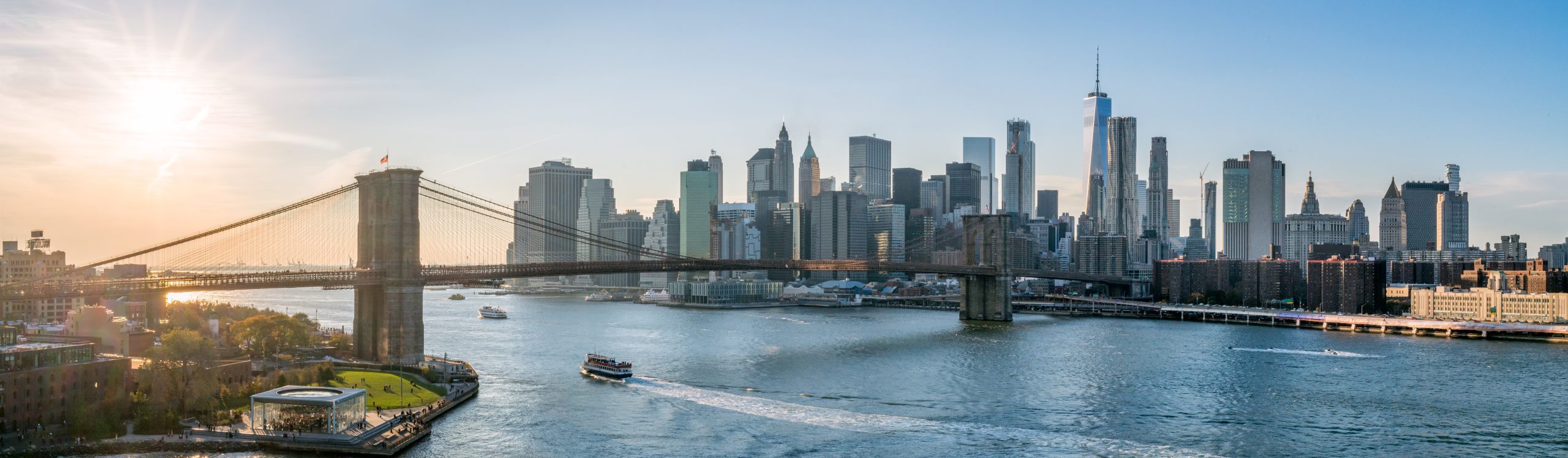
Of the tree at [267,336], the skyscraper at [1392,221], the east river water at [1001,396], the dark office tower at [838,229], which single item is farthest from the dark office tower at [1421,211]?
the tree at [267,336]

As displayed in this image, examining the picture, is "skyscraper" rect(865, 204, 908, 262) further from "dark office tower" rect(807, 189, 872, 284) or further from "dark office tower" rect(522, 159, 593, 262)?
"dark office tower" rect(522, 159, 593, 262)

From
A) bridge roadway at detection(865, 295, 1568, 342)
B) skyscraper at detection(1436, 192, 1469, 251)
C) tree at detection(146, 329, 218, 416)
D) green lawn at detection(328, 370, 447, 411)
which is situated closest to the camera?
tree at detection(146, 329, 218, 416)

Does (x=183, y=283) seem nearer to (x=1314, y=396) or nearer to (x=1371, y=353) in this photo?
(x=1314, y=396)

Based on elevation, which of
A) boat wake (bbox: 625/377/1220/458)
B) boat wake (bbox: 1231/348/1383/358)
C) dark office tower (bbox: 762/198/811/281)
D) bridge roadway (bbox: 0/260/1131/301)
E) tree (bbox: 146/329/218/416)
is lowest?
boat wake (bbox: 625/377/1220/458)

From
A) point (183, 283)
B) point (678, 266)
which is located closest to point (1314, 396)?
point (678, 266)

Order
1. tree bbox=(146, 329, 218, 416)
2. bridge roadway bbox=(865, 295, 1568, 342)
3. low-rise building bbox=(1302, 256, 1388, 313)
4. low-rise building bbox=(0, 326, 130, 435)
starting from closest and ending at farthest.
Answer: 1. low-rise building bbox=(0, 326, 130, 435)
2. tree bbox=(146, 329, 218, 416)
3. bridge roadway bbox=(865, 295, 1568, 342)
4. low-rise building bbox=(1302, 256, 1388, 313)

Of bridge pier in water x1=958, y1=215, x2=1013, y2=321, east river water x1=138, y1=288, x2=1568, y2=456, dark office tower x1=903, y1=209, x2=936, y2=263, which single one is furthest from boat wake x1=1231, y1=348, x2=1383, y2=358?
dark office tower x1=903, y1=209, x2=936, y2=263
